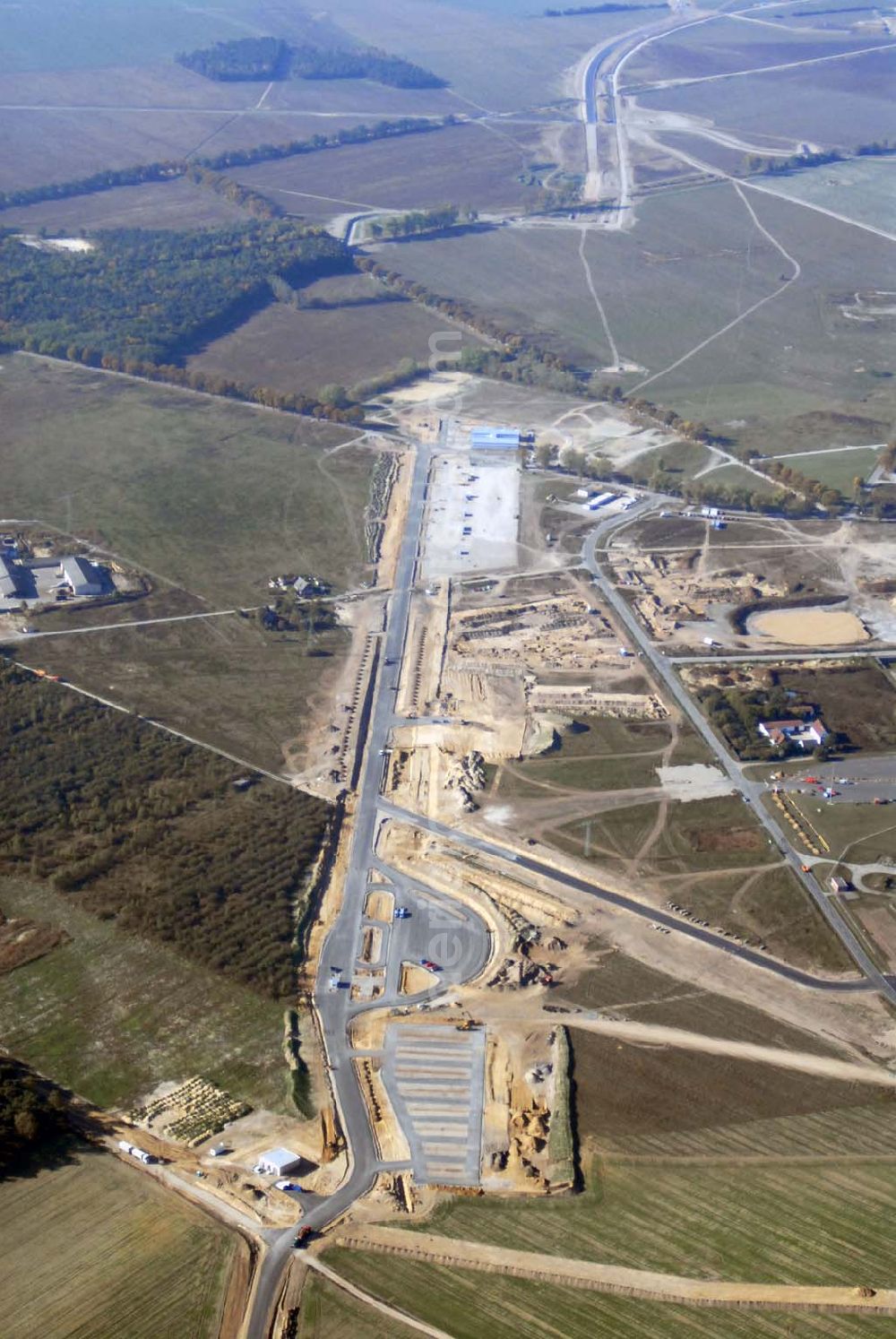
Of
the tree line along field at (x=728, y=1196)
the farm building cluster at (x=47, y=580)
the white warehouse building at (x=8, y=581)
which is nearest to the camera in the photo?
the tree line along field at (x=728, y=1196)

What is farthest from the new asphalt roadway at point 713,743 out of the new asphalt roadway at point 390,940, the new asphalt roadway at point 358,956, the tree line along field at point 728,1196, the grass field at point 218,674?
the grass field at point 218,674

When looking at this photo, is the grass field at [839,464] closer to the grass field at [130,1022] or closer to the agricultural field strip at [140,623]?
the agricultural field strip at [140,623]

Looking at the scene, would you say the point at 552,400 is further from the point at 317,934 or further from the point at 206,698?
the point at 317,934

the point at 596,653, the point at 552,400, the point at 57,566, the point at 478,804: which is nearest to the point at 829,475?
the point at 552,400

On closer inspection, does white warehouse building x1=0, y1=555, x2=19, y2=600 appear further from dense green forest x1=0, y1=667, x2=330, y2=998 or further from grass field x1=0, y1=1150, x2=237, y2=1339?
grass field x1=0, y1=1150, x2=237, y2=1339

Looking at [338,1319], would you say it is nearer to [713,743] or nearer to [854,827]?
[854,827]

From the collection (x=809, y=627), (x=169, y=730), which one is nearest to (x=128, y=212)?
(x=169, y=730)

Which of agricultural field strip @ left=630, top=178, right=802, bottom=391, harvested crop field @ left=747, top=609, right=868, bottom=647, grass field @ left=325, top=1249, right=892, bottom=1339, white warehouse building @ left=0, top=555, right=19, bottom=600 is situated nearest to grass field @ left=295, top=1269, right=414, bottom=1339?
grass field @ left=325, top=1249, right=892, bottom=1339
